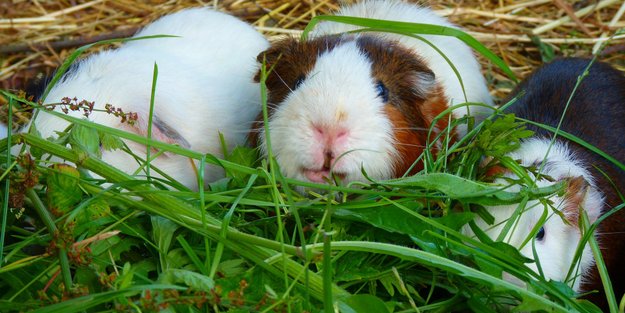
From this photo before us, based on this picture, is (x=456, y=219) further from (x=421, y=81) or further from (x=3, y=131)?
(x=3, y=131)

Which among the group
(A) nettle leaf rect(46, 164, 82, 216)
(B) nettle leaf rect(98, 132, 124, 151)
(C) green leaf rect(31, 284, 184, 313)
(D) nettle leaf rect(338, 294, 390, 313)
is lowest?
(D) nettle leaf rect(338, 294, 390, 313)

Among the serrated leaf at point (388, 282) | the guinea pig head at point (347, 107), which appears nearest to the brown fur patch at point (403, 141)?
the guinea pig head at point (347, 107)

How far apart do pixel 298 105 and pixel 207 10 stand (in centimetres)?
151

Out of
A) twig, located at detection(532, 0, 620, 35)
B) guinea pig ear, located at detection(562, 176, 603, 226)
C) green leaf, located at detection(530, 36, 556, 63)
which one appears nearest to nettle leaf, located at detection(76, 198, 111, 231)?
guinea pig ear, located at detection(562, 176, 603, 226)

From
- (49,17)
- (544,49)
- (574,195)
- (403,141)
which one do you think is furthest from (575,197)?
(49,17)

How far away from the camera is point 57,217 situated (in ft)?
6.46

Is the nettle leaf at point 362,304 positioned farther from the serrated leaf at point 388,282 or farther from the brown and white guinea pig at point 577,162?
the brown and white guinea pig at point 577,162

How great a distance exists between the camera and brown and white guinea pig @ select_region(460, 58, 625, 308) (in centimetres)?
232

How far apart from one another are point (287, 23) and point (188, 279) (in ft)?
8.81

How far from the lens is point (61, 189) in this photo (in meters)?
1.96

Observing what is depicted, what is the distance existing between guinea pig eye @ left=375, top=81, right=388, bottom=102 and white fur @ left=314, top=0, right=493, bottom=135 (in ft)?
1.79

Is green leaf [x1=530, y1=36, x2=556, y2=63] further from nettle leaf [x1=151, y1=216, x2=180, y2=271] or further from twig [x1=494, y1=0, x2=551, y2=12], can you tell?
nettle leaf [x1=151, y1=216, x2=180, y2=271]

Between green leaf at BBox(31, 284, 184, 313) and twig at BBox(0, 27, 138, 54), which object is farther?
twig at BBox(0, 27, 138, 54)

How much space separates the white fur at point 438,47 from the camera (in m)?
3.19
